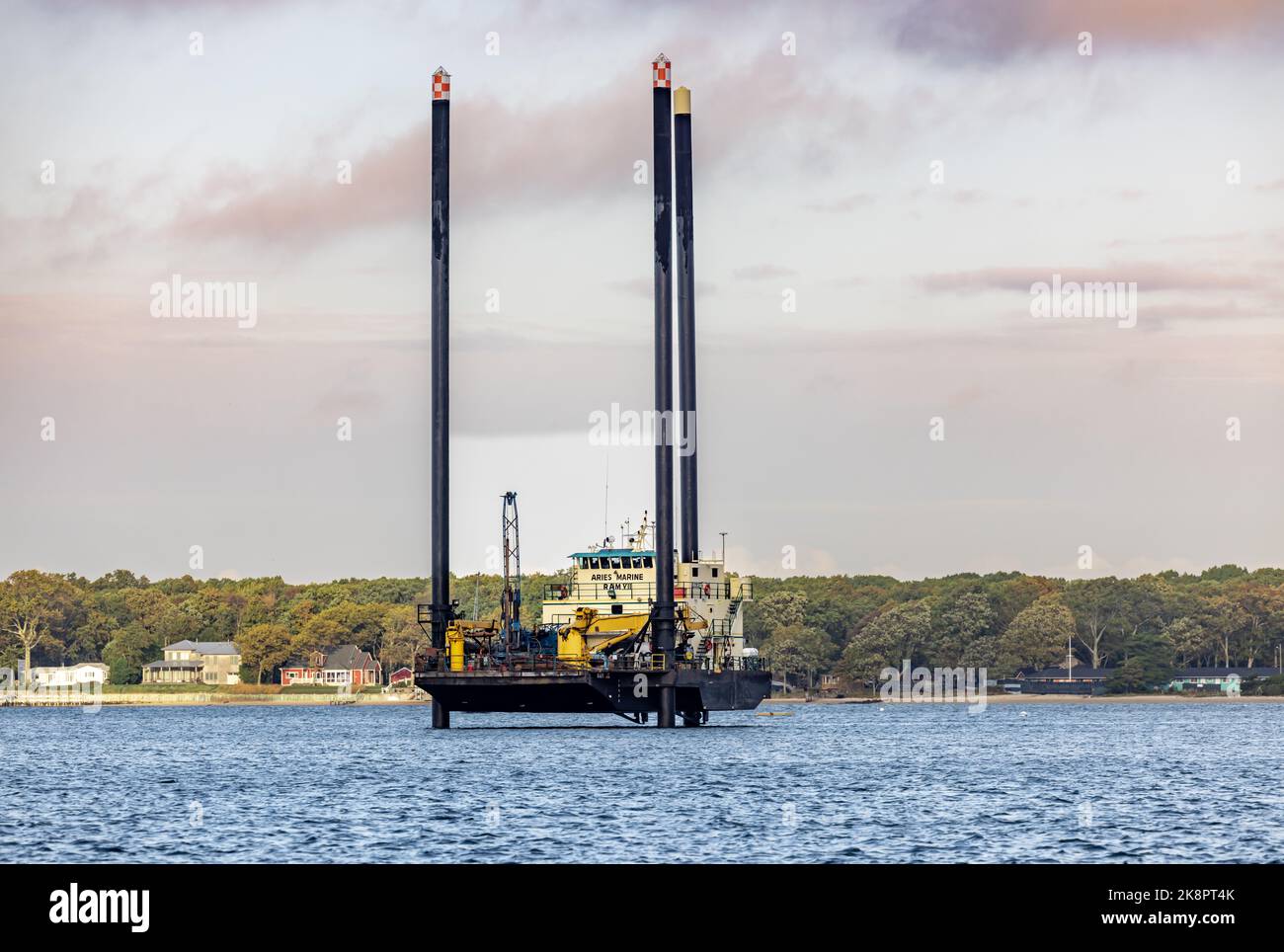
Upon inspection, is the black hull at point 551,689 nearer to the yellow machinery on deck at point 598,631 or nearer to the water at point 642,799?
the water at point 642,799

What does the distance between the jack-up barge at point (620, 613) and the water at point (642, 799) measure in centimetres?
255

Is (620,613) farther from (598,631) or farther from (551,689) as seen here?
(551,689)

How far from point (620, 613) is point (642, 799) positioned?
5680 centimetres

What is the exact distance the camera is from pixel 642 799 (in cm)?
6281

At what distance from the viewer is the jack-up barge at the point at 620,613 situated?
95000 mm

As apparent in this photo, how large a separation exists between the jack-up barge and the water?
2.55 m

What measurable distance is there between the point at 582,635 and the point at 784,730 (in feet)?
84.4

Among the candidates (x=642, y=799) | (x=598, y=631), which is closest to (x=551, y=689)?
(x=598, y=631)

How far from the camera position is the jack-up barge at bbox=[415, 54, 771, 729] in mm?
95000
